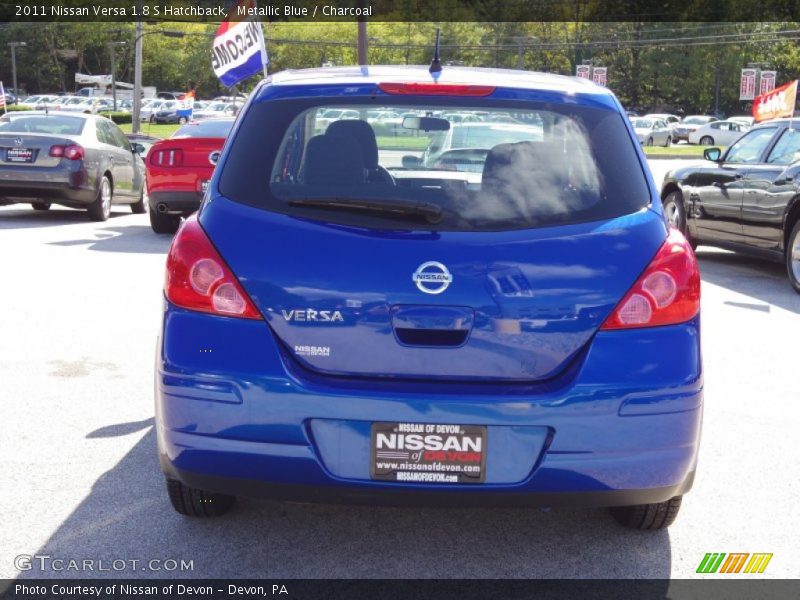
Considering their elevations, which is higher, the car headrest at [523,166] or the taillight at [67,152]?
the car headrest at [523,166]

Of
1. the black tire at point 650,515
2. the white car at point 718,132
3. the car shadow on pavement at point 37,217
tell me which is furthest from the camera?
the white car at point 718,132

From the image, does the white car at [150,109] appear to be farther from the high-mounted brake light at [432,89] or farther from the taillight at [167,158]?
the high-mounted brake light at [432,89]

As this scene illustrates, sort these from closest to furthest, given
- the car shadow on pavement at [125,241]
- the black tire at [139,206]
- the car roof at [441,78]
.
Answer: the car roof at [441,78]
the car shadow on pavement at [125,241]
the black tire at [139,206]

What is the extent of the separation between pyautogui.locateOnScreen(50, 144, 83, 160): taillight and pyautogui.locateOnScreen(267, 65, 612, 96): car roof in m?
12.2

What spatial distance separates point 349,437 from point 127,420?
99.1 inches

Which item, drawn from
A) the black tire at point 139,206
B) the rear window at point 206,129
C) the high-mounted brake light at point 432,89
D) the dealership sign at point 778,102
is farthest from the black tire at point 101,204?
the high-mounted brake light at point 432,89

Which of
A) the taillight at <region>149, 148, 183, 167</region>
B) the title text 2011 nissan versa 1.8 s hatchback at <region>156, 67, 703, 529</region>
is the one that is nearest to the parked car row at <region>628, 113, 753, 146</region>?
the taillight at <region>149, 148, 183, 167</region>

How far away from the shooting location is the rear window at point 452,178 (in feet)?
12.0

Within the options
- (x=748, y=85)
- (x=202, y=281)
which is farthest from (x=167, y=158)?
(x=748, y=85)

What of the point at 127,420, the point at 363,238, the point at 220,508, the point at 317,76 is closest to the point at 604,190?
the point at 363,238

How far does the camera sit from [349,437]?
3.48 m

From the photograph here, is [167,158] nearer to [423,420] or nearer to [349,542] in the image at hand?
[349,542]

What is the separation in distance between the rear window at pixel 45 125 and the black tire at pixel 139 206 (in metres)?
2.09

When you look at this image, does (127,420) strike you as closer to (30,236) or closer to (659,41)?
(30,236)
